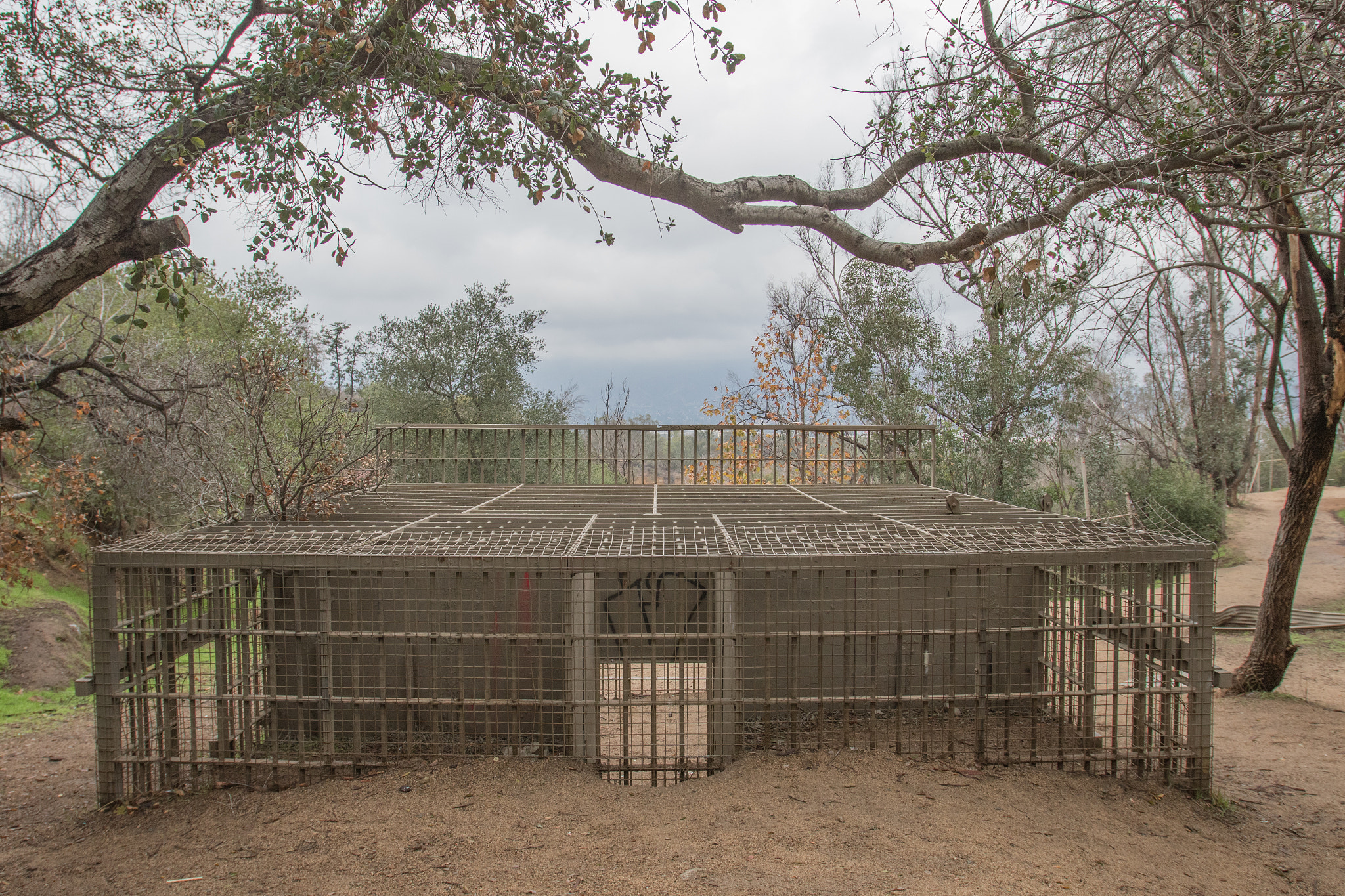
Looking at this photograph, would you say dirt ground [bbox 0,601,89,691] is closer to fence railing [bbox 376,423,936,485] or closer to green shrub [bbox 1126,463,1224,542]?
fence railing [bbox 376,423,936,485]

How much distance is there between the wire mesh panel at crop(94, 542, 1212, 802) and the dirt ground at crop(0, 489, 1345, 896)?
7.1 inches

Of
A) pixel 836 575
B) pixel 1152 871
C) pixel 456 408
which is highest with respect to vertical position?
pixel 456 408

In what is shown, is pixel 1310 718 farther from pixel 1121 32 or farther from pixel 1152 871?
pixel 1121 32

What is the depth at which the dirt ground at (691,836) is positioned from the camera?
3.05 meters

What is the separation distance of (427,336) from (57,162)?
10.7m

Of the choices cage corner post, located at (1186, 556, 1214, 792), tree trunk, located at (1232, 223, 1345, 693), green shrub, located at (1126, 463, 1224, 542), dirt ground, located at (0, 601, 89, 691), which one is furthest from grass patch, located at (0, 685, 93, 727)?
green shrub, located at (1126, 463, 1224, 542)

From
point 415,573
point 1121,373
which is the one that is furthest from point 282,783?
point 1121,373

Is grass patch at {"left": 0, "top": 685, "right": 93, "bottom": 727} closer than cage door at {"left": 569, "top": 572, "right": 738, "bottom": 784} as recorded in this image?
No

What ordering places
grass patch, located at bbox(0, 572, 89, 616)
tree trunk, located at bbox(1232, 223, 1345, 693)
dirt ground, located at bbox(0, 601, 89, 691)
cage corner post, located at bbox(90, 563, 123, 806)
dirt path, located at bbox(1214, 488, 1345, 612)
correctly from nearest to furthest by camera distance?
1. cage corner post, located at bbox(90, 563, 123, 806)
2. tree trunk, located at bbox(1232, 223, 1345, 693)
3. dirt ground, located at bbox(0, 601, 89, 691)
4. grass patch, located at bbox(0, 572, 89, 616)
5. dirt path, located at bbox(1214, 488, 1345, 612)

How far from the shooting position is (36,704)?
639 cm

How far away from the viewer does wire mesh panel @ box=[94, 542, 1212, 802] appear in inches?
148

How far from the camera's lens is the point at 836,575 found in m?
4.64

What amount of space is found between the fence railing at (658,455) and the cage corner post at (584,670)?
2463mm

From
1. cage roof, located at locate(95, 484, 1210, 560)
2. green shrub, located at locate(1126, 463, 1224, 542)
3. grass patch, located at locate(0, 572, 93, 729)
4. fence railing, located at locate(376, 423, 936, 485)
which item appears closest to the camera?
cage roof, located at locate(95, 484, 1210, 560)
